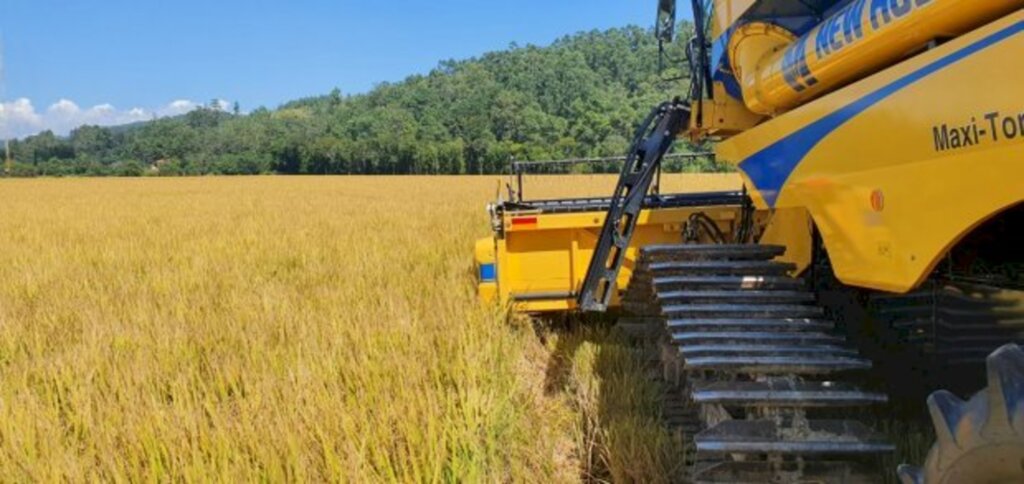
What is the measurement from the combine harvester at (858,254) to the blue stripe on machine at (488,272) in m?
1.54

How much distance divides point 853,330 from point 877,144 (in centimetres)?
142

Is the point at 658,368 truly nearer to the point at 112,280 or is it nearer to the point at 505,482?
the point at 505,482

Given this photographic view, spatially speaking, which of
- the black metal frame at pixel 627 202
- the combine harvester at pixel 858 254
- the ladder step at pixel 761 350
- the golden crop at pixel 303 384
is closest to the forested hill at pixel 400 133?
the golden crop at pixel 303 384

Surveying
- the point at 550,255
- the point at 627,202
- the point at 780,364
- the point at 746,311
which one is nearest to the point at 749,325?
the point at 746,311

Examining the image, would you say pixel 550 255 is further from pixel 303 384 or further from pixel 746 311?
pixel 746 311

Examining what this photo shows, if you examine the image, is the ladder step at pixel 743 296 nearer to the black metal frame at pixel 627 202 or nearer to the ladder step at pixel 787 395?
the ladder step at pixel 787 395

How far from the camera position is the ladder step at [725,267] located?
2916 millimetres

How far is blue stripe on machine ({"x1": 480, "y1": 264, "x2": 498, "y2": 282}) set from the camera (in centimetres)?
534

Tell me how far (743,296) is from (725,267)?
0.18 m

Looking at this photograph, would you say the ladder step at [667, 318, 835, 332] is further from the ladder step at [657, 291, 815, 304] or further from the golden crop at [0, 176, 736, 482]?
the golden crop at [0, 176, 736, 482]

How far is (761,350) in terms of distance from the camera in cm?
245

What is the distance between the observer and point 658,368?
13.9 ft

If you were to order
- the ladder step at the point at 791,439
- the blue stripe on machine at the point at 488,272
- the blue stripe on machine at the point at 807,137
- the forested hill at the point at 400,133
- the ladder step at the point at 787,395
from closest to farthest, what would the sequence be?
the blue stripe on machine at the point at 807,137, the ladder step at the point at 791,439, the ladder step at the point at 787,395, the blue stripe on machine at the point at 488,272, the forested hill at the point at 400,133

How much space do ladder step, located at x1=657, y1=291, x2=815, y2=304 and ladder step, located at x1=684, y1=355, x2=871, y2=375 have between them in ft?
1.33
